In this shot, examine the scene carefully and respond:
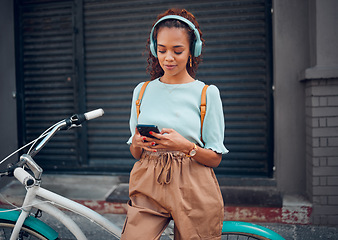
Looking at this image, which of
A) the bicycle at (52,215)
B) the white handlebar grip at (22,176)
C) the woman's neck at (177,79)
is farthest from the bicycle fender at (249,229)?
the white handlebar grip at (22,176)

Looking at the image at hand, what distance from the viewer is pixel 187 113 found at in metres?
1.68

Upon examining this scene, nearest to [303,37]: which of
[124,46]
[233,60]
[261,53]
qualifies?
[261,53]

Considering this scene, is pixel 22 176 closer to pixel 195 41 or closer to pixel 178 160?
pixel 178 160

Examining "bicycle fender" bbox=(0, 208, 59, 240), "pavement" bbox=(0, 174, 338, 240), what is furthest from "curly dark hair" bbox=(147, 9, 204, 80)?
"pavement" bbox=(0, 174, 338, 240)

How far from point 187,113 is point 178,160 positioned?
26cm

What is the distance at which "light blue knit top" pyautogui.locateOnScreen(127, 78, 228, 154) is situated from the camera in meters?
1.67

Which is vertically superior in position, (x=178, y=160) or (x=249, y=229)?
(x=178, y=160)

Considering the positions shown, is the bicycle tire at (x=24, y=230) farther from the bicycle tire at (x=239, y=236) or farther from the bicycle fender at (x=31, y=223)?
the bicycle tire at (x=239, y=236)

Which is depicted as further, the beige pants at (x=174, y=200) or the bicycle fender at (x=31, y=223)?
the bicycle fender at (x=31, y=223)

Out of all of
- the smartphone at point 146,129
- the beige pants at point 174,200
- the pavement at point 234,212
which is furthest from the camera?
the pavement at point 234,212

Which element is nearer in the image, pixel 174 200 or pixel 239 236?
pixel 174 200

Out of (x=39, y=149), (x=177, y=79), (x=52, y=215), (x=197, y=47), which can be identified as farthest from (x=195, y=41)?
(x=52, y=215)

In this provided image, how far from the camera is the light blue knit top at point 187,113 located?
5.46ft

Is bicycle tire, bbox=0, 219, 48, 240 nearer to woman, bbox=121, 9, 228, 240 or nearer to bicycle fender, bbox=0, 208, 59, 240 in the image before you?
bicycle fender, bbox=0, 208, 59, 240
